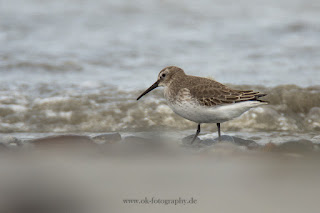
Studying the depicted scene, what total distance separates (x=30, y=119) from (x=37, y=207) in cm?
289

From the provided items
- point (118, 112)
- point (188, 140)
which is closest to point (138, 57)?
point (118, 112)

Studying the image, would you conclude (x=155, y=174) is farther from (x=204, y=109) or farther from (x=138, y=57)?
(x=138, y=57)

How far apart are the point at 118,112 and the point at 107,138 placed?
1.19 metres

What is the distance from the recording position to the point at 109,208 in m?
3.85

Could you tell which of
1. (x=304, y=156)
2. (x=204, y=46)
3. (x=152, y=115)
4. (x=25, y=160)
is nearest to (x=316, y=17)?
(x=204, y=46)

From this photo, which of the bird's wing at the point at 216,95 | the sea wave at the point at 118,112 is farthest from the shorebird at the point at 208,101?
the sea wave at the point at 118,112

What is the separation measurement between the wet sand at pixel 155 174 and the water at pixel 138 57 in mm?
1068

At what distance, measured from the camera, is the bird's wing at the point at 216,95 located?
189 inches

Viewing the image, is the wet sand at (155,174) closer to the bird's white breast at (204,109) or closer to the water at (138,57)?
the bird's white breast at (204,109)

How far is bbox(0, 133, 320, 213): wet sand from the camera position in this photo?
12.9 ft

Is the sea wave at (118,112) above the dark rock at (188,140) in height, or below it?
above

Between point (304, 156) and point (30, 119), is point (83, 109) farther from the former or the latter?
point (304, 156)

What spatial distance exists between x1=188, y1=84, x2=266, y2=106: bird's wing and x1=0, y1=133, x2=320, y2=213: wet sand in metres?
0.55

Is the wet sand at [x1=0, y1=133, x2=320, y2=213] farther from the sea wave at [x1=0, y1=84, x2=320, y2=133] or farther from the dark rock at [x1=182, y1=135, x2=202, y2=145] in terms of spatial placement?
the sea wave at [x1=0, y1=84, x2=320, y2=133]
